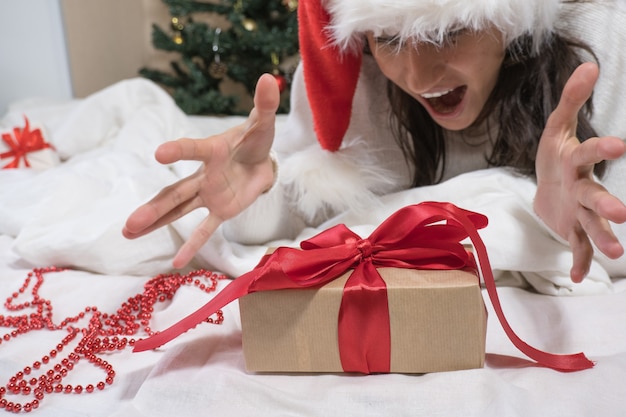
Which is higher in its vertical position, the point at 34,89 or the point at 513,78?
the point at 513,78

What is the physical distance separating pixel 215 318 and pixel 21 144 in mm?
923

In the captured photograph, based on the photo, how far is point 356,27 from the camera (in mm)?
857

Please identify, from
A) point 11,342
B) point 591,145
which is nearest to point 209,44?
point 11,342

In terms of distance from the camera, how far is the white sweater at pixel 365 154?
0.92 metres

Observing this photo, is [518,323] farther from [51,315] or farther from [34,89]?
[34,89]

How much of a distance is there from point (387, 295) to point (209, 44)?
5.71 feet

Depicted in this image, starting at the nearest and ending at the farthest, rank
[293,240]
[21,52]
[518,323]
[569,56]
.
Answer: [518,323], [569,56], [293,240], [21,52]

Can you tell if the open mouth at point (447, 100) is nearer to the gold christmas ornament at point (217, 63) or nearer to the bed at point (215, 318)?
the bed at point (215, 318)

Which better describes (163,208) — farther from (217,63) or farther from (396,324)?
(217,63)

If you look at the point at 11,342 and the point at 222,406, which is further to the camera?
the point at 11,342

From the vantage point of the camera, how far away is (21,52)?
2025 mm

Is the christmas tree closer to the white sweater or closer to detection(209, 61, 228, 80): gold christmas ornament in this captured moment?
detection(209, 61, 228, 80): gold christmas ornament

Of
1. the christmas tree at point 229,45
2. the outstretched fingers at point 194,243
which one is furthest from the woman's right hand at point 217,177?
the christmas tree at point 229,45

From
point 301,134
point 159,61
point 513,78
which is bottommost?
point 159,61
